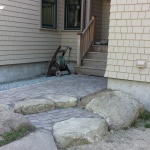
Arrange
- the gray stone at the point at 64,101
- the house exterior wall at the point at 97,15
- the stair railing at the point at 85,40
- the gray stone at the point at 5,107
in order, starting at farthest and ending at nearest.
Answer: the house exterior wall at the point at 97,15, the stair railing at the point at 85,40, the gray stone at the point at 64,101, the gray stone at the point at 5,107

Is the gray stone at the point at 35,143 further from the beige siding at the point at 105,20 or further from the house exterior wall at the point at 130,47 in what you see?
the beige siding at the point at 105,20

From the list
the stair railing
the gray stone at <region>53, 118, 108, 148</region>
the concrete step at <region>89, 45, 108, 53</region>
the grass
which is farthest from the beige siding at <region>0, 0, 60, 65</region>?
the gray stone at <region>53, 118, 108, 148</region>

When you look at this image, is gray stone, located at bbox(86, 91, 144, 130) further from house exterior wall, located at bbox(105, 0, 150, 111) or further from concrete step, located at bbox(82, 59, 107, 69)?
concrete step, located at bbox(82, 59, 107, 69)

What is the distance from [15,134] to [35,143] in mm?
336

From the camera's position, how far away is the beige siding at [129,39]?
15.0 feet

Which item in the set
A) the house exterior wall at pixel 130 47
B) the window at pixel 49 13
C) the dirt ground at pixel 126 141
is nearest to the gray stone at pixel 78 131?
the dirt ground at pixel 126 141

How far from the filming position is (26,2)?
6848mm

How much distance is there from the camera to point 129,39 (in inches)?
187

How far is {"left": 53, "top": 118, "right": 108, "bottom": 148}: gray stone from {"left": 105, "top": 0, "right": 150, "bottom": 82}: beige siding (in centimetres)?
161

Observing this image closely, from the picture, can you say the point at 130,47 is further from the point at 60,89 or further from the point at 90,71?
the point at 90,71

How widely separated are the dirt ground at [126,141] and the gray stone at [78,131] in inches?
3.4

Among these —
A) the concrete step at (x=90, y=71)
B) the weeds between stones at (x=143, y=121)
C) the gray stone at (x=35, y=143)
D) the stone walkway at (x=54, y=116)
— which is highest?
the concrete step at (x=90, y=71)

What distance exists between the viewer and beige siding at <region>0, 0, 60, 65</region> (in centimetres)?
624

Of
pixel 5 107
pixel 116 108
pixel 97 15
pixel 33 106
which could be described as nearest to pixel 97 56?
pixel 97 15
